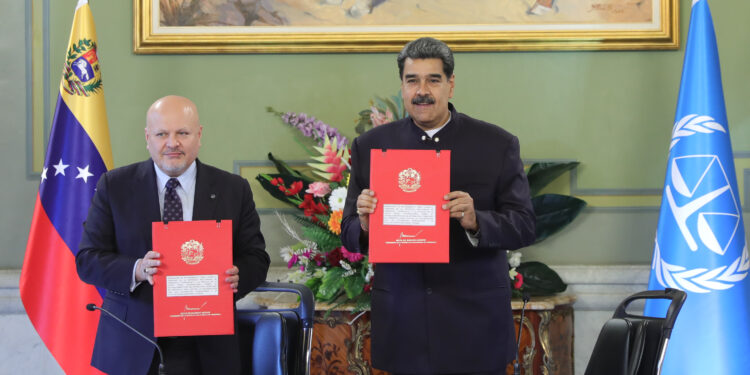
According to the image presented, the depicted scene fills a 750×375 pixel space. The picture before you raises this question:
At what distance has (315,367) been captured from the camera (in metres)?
3.24

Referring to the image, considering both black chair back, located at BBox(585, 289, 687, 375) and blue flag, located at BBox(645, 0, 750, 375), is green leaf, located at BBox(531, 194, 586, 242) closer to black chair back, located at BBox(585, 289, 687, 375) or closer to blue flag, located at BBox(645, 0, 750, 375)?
blue flag, located at BBox(645, 0, 750, 375)

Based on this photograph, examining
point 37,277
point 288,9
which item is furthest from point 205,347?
point 288,9

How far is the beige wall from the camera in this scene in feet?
12.4

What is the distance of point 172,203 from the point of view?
2166 mm

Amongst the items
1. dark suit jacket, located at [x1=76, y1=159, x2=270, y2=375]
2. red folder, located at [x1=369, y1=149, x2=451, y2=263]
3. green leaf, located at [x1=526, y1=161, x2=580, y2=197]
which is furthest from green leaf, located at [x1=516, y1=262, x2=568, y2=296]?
dark suit jacket, located at [x1=76, y1=159, x2=270, y2=375]

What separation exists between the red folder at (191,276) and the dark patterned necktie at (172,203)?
18 centimetres

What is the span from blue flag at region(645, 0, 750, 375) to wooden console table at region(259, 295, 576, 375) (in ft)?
1.38

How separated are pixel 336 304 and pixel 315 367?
0.31m

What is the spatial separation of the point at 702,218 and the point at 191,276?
225cm

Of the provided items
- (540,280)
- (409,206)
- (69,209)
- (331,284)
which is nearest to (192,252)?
(409,206)

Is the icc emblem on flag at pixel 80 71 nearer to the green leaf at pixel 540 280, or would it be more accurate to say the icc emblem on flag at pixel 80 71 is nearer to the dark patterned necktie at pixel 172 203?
the dark patterned necktie at pixel 172 203

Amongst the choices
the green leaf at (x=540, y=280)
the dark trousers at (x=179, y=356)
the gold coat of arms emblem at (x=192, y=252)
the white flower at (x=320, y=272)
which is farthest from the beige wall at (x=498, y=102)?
the gold coat of arms emblem at (x=192, y=252)

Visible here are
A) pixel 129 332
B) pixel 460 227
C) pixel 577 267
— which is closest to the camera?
pixel 129 332

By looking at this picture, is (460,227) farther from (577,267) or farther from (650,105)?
(650,105)
